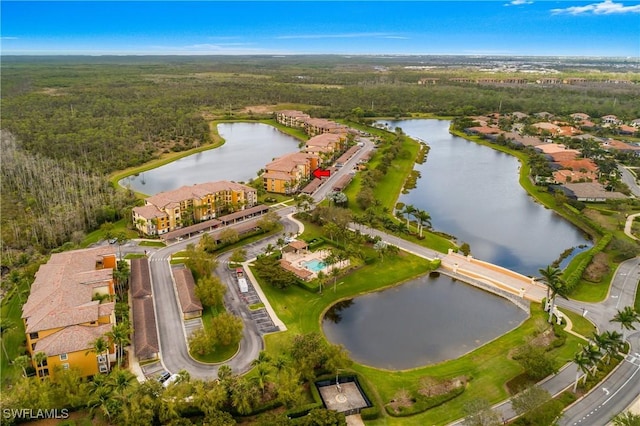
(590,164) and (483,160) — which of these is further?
(483,160)

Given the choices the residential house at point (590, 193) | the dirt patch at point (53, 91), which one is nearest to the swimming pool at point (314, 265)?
the residential house at point (590, 193)

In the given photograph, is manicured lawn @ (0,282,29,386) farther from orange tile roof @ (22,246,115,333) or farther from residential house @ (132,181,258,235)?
residential house @ (132,181,258,235)

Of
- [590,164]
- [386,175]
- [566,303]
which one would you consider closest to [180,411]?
[566,303]

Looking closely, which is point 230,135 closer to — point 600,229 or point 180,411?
point 600,229

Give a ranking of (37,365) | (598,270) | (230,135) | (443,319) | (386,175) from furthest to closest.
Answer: (230,135) → (386,175) → (598,270) → (443,319) → (37,365)

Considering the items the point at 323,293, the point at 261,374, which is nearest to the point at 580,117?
the point at 323,293

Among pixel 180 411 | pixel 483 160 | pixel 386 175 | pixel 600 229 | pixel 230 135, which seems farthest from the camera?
pixel 230 135

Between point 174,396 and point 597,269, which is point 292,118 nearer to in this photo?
point 597,269
